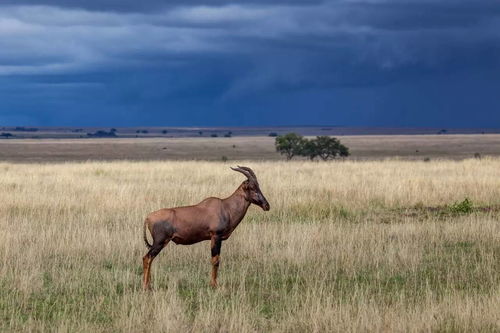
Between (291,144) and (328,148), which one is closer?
(328,148)

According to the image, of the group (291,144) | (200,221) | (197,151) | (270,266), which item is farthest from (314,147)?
(200,221)

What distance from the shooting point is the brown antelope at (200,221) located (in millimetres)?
10055

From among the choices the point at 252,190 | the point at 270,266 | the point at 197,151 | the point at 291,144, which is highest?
the point at 197,151

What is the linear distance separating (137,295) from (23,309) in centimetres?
136

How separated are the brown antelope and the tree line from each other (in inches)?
1894

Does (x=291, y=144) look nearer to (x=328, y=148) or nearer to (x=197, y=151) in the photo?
(x=328, y=148)

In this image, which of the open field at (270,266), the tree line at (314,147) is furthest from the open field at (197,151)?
the open field at (270,266)

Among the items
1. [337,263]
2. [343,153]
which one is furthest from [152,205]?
[343,153]

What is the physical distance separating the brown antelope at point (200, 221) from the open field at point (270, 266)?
0.58 m

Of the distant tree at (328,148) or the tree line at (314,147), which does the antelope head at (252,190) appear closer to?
the tree line at (314,147)

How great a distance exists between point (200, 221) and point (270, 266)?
2.42 m

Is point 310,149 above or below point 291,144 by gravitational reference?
below

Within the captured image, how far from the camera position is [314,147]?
198ft

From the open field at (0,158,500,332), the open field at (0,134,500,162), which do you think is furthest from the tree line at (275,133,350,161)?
the open field at (0,158,500,332)
